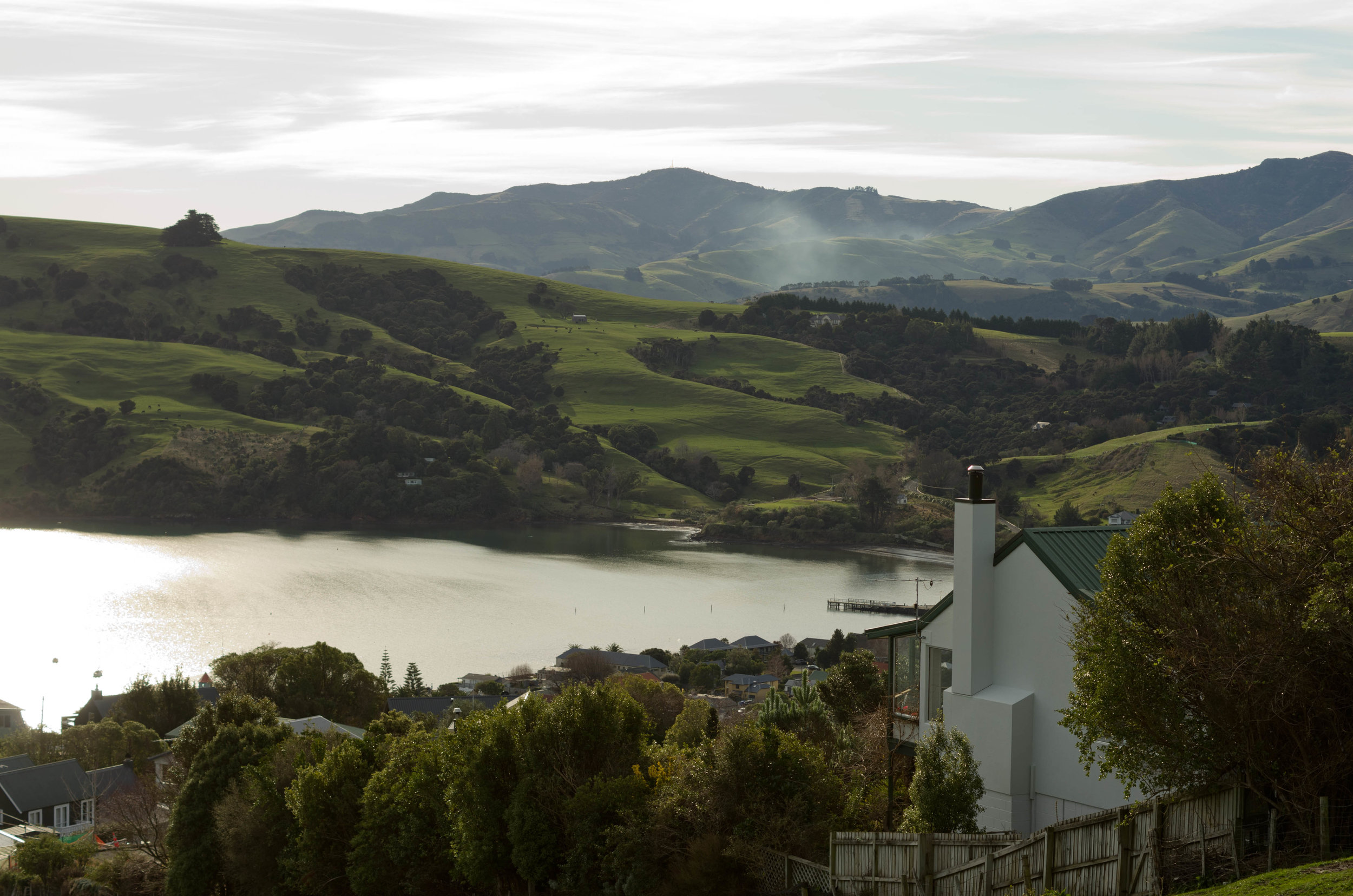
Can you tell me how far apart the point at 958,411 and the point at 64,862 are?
14853 cm

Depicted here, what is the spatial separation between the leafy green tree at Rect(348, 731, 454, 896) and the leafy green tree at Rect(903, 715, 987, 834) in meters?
7.92

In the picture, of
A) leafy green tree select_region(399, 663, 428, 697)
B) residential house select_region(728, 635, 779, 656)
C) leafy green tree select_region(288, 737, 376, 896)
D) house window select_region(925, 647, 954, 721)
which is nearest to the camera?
house window select_region(925, 647, 954, 721)

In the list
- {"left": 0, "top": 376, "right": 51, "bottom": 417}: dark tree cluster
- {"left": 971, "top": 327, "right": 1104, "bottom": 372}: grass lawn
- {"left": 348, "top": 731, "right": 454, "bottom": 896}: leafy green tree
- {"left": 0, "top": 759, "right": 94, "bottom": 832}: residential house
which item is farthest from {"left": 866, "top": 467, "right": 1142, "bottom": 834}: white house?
{"left": 971, "top": 327, "right": 1104, "bottom": 372}: grass lawn

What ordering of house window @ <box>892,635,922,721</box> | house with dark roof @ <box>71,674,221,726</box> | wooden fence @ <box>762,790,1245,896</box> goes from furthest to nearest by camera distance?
house with dark roof @ <box>71,674,221,726</box>
house window @ <box>892,635,922,721</box>
wooden fence @ <box>762,790,1245,896</box>

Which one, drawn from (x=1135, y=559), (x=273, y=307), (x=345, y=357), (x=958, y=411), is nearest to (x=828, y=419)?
(x=958, y=411)

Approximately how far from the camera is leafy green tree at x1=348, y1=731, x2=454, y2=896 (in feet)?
63.0

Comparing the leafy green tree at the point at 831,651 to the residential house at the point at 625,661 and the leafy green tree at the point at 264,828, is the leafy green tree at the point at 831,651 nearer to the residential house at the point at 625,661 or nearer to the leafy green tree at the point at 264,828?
the residential house at the point at 625,661

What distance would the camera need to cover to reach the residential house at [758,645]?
245ft

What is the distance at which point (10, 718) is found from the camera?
202 feet

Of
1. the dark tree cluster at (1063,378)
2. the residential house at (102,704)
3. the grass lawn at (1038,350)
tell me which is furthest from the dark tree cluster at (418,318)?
the residential house at (102,704)

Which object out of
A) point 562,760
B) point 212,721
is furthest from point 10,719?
point 562,760

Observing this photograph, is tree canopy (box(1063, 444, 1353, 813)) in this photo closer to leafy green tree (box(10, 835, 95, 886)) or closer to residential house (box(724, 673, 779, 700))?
leafy green tree (box(10, 835, 95, 886))

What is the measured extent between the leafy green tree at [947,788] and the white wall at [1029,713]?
0.78 metres

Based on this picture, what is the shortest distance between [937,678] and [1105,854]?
18.2 feet
